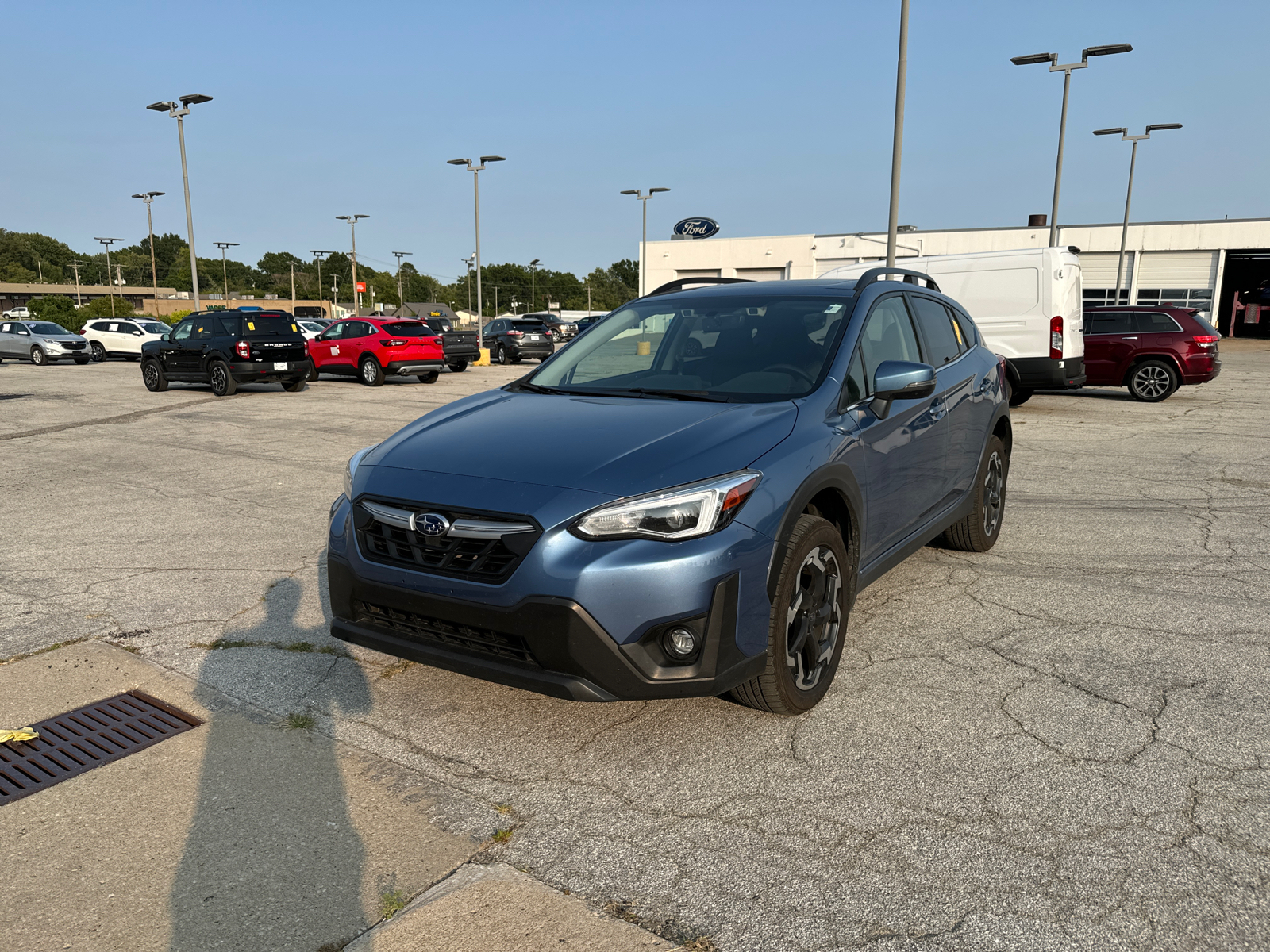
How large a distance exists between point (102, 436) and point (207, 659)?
9.73 metres

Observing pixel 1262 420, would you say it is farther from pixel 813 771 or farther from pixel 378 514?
pixel 378 514

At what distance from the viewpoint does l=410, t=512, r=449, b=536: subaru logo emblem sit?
312cm

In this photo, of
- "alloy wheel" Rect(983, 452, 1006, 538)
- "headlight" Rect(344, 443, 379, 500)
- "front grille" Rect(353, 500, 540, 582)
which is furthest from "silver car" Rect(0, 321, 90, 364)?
"front grille" Rect(353, 500, 540, 582)

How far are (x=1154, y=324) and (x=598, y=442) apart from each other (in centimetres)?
1642

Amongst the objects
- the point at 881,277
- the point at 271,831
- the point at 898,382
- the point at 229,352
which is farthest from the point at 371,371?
the point at 271,831

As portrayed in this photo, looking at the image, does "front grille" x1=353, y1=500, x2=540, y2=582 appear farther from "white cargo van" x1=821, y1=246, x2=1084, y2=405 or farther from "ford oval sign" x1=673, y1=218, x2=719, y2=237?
"ford oval sign" x1=673, y1=218, x2=719, y2=237

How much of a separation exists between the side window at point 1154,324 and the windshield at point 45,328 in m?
32.6

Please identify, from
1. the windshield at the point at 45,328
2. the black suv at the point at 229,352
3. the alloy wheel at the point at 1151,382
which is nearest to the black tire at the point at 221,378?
the black suv at the point at 229,352

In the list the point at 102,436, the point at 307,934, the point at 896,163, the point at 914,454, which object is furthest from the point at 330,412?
the point at 307,934

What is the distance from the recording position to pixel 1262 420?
14023mm

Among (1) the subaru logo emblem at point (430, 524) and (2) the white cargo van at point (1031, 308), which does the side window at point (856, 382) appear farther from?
(2) the white cargo van at point (1031, 308)

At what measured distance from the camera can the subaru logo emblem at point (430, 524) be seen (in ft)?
10.2

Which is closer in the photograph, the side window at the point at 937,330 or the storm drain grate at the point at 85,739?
the storm drain grate at the point at 85,739

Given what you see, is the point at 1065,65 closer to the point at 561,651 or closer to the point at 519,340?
the point at 519,340
